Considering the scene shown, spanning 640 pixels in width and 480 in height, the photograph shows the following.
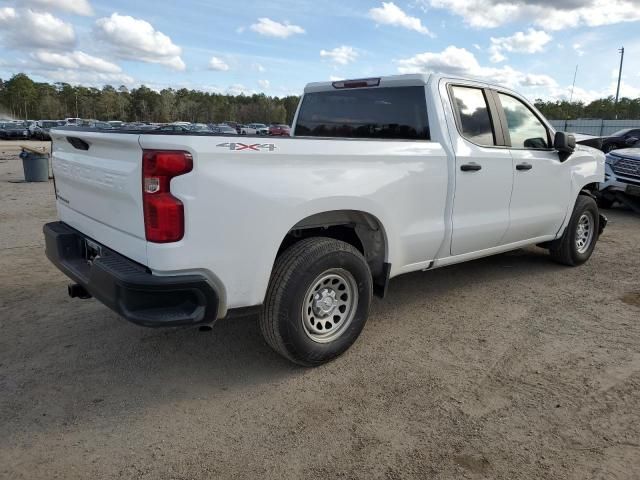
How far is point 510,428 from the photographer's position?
2934mm

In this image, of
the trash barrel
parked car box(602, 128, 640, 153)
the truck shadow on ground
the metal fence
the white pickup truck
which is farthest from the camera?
the metal fence

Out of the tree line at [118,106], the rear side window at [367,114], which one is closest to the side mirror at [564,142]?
the rear side window at [367,114]

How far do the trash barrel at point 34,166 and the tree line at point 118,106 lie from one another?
7772cm

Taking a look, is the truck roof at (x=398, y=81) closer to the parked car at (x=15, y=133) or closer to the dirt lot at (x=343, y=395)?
the dirt lot at (x=343, y=395)

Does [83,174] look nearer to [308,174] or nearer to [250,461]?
[308,174]

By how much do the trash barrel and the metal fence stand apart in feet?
111

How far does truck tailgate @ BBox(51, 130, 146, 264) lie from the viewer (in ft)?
9.27

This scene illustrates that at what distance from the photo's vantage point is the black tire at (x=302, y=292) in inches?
→ 127

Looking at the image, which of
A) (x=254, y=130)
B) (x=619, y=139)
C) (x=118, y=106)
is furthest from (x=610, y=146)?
(x=118, y=106)

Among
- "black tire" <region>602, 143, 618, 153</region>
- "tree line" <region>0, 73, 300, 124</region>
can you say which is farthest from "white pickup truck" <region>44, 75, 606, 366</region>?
"tree line" <region>0, 73, 300, 124</region>

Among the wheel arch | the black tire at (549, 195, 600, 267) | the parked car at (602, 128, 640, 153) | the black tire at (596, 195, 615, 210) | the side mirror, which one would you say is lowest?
the black tire at (596, 195, 615, 210)

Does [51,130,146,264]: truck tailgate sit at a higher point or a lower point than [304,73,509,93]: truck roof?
lower

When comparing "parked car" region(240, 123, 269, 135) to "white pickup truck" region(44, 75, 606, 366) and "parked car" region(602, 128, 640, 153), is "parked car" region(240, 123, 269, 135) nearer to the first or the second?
"white pickup truck" region(44, 75, 606, 366)

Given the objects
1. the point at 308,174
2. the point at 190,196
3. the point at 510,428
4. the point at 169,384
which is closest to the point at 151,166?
the point at 190,196
